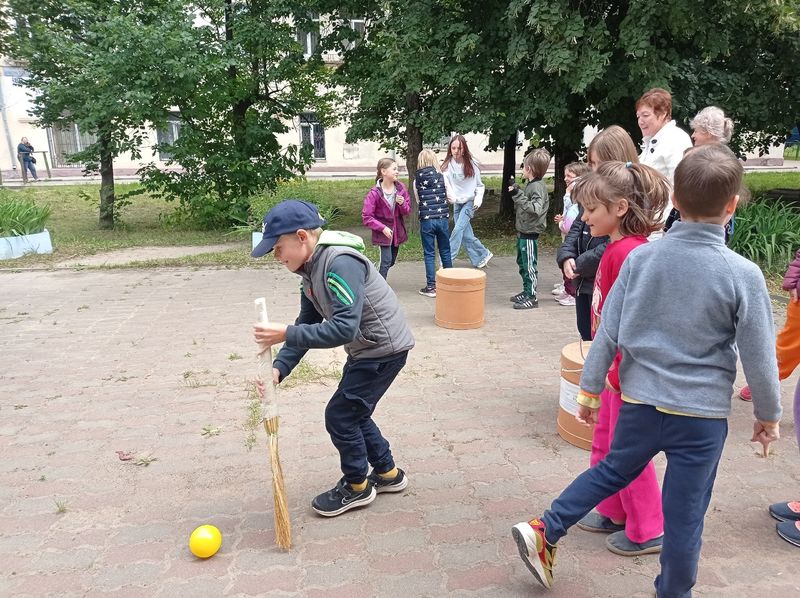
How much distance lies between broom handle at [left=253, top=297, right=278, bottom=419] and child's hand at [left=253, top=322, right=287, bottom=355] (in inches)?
2.8

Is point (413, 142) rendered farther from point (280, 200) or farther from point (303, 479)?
point (303, 479)

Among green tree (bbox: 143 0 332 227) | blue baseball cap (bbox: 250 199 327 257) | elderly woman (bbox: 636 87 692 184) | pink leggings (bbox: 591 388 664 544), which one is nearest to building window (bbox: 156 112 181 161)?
green tree (bbox: 143 0 332 227)

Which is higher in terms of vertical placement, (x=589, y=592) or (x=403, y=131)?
(x=403, y=131)

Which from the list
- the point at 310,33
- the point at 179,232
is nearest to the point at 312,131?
the point at 179,232

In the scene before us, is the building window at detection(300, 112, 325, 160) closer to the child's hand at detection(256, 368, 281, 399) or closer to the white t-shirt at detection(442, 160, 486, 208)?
the white t-shirt at detection(442, 160, 486, 208)

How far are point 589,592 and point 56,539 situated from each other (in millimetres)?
2518

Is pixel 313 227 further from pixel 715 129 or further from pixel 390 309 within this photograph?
pixel 715 129

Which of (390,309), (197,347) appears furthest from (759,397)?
(197,347)

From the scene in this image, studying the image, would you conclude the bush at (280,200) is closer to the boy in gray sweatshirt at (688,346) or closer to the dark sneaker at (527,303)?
the dark sneaker at (527,303)

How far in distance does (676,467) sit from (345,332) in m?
1.36

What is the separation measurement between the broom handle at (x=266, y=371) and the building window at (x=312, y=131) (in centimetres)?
1111

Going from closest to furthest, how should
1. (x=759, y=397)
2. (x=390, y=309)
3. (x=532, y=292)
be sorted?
(x=759, y=397), (x=390, y=309), (x=532, y=292)

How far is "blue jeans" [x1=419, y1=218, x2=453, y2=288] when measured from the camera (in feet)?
24.2

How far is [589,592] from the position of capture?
2635 mm
